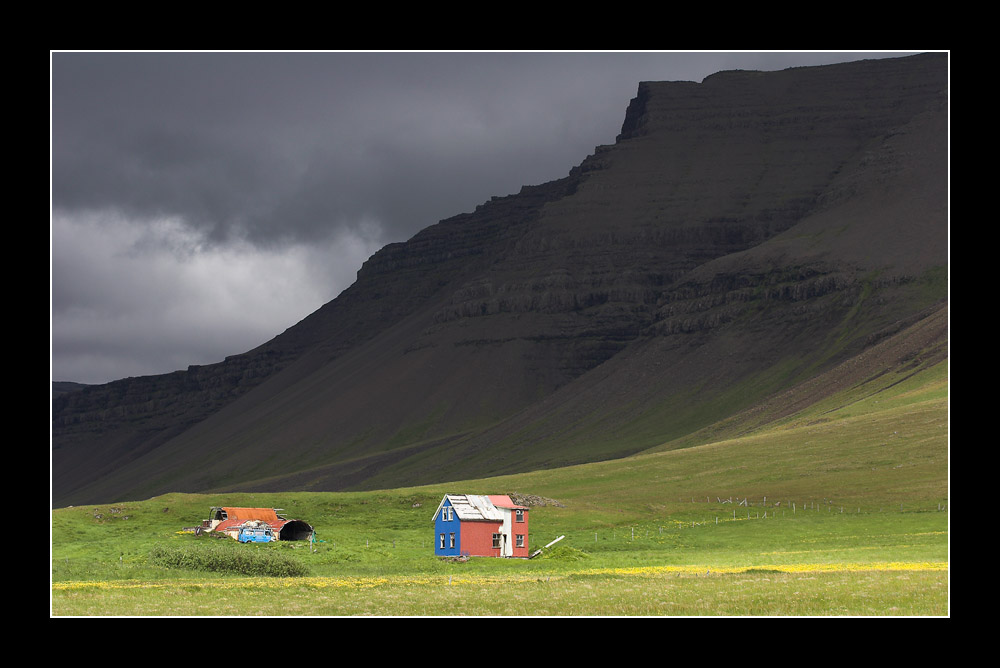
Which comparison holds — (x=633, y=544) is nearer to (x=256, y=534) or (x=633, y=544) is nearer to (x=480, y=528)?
(x=480, y=528)

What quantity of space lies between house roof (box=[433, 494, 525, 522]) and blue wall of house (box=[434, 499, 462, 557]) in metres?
0.46

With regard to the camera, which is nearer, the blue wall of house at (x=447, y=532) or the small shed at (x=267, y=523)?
the blue wall of house at (x=447, y=532)

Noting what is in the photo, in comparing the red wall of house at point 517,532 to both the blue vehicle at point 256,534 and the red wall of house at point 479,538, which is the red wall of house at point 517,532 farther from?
the blue vehicle at point 256,534

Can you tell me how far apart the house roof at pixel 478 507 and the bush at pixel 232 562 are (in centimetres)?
1825

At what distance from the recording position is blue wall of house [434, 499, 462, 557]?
258ft

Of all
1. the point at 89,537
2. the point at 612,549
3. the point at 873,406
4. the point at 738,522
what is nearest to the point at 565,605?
the point at 612,549

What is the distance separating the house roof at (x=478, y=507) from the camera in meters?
78.5

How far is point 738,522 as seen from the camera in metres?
109

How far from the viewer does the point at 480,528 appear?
7894 cm

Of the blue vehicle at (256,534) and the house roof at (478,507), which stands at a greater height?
the house roof at (478,507)

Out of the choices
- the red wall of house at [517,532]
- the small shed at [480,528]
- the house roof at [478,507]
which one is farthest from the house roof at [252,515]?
the red wall of house at [517,532]

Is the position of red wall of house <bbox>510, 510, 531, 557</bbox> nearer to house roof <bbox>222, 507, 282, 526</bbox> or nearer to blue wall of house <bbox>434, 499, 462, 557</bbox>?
blue wall of house <bbox>434, 499, 462, 557</bbox>

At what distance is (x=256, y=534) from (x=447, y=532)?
17.3 m
